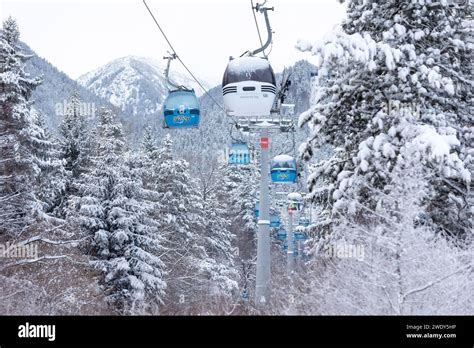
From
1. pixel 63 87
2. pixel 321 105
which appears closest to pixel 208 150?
pixel 63 87

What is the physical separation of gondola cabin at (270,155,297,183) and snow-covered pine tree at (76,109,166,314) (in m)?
6.11

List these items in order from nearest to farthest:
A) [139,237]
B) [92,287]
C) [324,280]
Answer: [324,280]
[92,287]
[139,237]

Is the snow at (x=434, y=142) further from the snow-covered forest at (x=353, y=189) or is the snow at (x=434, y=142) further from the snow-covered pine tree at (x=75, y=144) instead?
the snow-covered pine tree at (x=75, y=144)

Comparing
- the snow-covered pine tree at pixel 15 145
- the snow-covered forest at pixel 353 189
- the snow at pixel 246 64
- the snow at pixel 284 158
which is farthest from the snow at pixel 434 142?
the snow-covered pine tree at pixel 15 145

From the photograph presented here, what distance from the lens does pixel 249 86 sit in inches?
501

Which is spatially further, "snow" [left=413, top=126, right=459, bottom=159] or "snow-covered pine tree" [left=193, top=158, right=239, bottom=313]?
"snow-covered pine tree" [left=193, top=158, right=239, bottom=313]

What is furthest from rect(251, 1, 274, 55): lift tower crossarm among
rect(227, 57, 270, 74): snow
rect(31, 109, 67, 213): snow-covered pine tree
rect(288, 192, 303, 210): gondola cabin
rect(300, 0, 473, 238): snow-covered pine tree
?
rect(288, 192, 303, 210): gondola cabin

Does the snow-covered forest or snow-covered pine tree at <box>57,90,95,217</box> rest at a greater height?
snow-covered pine tree at <box>57,90,95,217</box>

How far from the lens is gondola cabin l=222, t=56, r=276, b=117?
12.7m

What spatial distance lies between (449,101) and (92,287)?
14815 mm

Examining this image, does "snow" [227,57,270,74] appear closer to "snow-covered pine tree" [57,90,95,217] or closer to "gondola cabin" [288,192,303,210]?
"gondola cabin" [288,192,303,210]

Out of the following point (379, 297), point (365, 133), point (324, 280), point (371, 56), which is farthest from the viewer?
point (365, 133)
